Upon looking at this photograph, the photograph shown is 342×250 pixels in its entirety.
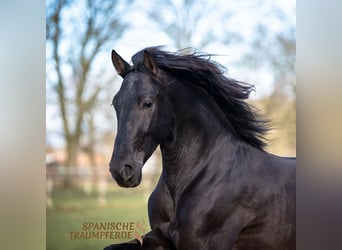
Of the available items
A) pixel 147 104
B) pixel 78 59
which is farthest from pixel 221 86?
pixel 78 59

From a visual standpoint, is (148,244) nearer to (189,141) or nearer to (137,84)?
(189,141)

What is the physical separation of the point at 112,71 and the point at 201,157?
31.2 inches

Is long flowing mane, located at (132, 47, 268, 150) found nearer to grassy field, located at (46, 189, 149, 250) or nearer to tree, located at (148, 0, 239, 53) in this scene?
tree, located at (148, 0, 239, 53)

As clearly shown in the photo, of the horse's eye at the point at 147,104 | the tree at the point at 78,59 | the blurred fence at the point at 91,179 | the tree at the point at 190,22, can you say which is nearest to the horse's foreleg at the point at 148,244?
the blurred fence at the point at 91,179

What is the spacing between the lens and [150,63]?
2.45m

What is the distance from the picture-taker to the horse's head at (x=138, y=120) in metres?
2.30

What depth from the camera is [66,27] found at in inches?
108

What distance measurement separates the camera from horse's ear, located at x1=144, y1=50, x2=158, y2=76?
7.98 ft

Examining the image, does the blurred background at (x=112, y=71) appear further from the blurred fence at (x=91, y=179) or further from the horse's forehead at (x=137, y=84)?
the horse's forehead at (x=137, y=84)

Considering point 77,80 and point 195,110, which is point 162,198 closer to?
point 195,110

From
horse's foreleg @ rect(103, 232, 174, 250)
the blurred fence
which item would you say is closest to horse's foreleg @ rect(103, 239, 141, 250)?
horse's foreleg @ rect(103, 232, 174, 250)

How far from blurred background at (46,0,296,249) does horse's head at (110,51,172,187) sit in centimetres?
30

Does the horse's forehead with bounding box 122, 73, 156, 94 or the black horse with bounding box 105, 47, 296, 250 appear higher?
the horse's forehead with bounding box 122, 73, 156, 94

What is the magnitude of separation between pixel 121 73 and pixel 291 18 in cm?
114
